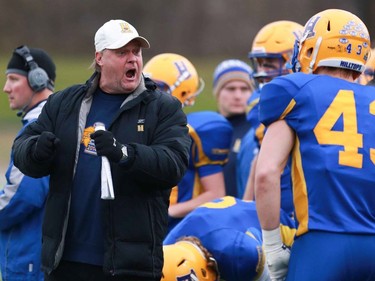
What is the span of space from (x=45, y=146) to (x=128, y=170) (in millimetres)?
407

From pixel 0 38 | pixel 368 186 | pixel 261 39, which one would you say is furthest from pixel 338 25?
pixel 0 38

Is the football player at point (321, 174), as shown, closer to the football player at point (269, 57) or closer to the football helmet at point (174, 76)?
the football player at point (269, 57)

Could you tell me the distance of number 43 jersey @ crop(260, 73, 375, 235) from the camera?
5121 millimetres

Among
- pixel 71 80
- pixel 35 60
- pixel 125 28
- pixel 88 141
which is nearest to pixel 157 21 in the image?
pixel 71 80

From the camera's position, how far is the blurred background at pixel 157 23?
1280 inches

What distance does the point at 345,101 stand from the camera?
524 cm

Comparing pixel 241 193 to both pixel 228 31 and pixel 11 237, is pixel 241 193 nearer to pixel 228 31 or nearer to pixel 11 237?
pixel 11 237

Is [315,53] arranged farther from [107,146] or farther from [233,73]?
[233,73]

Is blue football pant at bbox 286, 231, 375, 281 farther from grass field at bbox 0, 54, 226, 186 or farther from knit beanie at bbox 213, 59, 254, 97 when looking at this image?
grass field at bbox 0, 54, 226, 186

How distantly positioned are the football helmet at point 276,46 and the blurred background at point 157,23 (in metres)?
22.4

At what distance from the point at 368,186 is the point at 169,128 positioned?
38.9 inches

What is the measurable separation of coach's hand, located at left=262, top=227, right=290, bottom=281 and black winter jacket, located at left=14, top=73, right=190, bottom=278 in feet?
1.65

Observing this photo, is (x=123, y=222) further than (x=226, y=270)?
No

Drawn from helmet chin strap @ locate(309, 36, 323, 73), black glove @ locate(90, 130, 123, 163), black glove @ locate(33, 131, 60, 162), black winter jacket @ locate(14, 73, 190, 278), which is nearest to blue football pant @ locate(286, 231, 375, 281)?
black winter jacket @ locate(14, 73, 190, 278)
